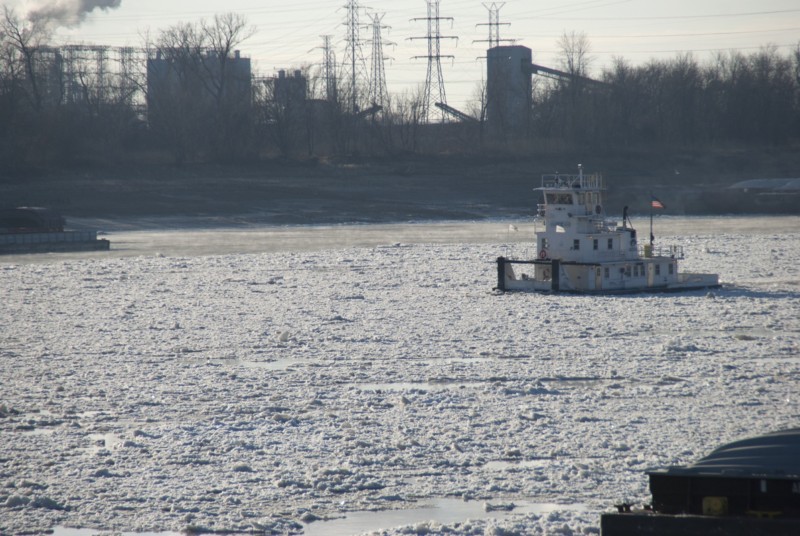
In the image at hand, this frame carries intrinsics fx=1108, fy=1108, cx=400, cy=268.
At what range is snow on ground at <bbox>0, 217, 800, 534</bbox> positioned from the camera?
31.7ft

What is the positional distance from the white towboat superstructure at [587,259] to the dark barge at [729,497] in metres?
21.8

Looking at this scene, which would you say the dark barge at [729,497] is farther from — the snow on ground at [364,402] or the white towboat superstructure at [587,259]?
the white towboat superstructure at [587,259]

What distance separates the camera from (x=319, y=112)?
8456 cm

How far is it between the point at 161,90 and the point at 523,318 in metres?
A: 64.2

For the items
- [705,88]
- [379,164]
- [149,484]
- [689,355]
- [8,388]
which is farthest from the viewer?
[705,88]

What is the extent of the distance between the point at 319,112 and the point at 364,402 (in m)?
72.6

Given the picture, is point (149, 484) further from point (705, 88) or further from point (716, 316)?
point (705, 88)

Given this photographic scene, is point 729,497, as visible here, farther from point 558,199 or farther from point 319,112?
point 319,112

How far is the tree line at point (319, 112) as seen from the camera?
7506cm

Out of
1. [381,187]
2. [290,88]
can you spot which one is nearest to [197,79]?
[290,88]

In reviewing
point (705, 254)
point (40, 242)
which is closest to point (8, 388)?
point (705, 254)

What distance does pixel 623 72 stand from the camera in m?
89.9

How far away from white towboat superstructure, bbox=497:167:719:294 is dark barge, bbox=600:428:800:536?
21846mm

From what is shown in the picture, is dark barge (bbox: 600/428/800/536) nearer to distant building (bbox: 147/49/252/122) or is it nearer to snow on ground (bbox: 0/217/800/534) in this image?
snow on ground (bbox: 0/217/800/534)
